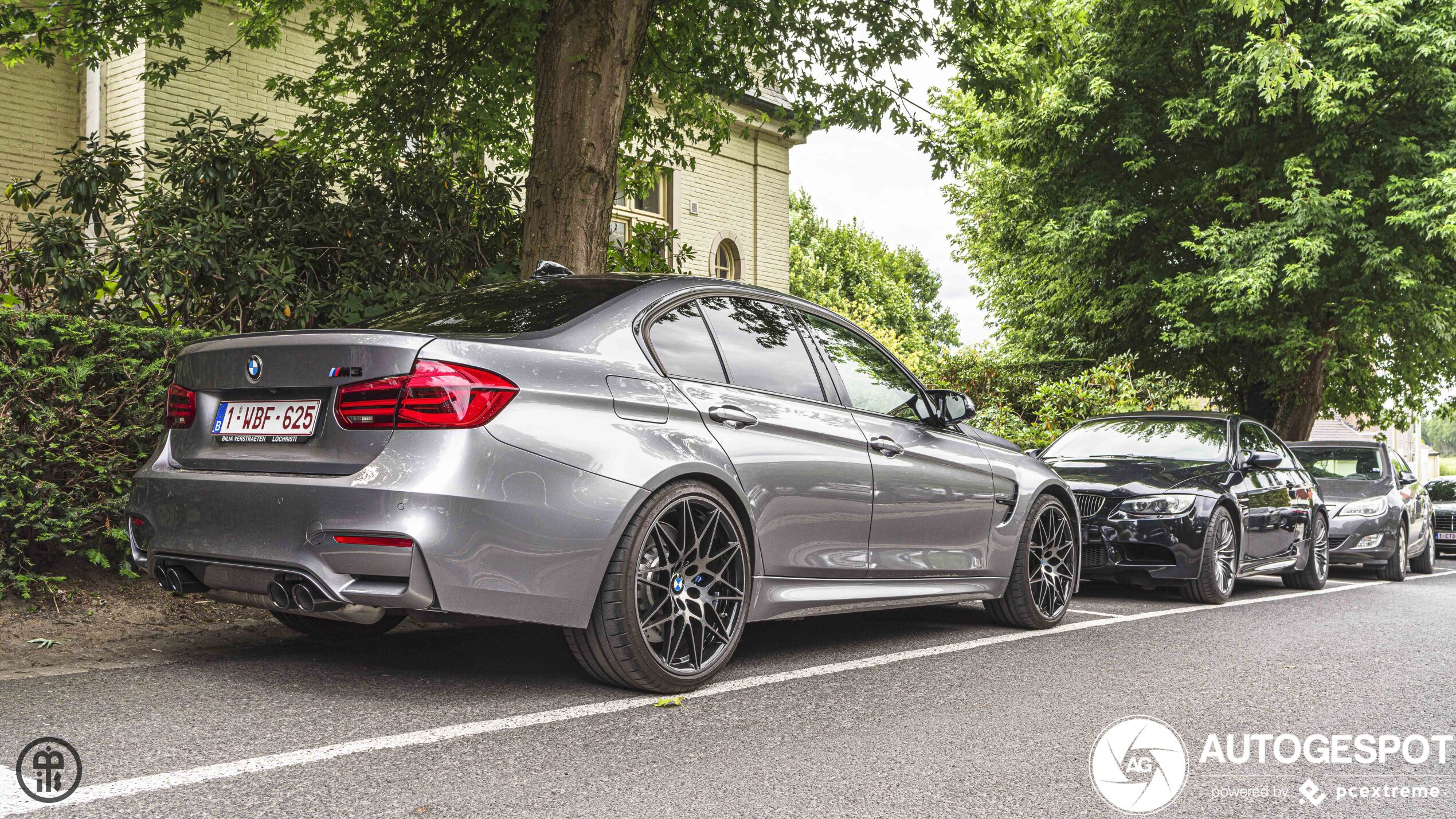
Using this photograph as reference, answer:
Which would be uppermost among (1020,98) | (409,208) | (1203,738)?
(1020,98)

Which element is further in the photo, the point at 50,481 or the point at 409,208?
the point at 409,208

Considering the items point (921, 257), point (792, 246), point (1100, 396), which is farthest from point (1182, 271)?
point (921, 257)

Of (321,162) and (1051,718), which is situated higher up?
(321,162)

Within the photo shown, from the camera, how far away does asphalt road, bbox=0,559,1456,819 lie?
3.16 metres

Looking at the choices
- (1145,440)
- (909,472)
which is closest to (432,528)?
(909,472)

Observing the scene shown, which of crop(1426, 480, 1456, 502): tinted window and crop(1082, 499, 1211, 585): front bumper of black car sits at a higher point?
crop(1082, 499, 1211, 585): front bumper of black car

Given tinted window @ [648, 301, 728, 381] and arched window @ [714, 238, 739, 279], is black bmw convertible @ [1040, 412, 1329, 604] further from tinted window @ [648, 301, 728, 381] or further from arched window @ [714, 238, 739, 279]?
arched window @ [714, 238, 739, 279]

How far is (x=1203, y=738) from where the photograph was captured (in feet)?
13.2

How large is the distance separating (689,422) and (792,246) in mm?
54950

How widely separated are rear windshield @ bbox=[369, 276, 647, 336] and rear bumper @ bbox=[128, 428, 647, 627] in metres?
0.63

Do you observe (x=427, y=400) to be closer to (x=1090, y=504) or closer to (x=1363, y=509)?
(x=1090, y=504)

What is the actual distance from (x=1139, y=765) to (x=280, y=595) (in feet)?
9.30

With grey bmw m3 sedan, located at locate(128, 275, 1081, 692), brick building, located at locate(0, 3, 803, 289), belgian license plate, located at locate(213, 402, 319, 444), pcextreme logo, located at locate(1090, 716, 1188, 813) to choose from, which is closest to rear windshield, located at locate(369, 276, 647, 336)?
grey bmw m3 sedan, located at locate(128, 275, 1081, 692)

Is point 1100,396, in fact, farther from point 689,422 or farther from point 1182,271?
point 689,422
